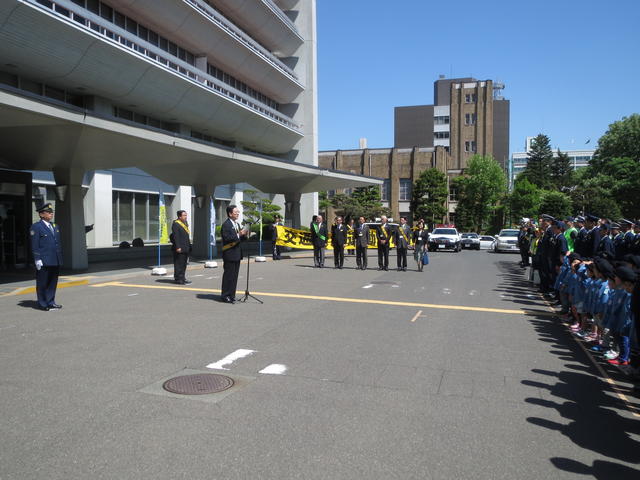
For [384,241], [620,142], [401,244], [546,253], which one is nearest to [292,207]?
[384,241]

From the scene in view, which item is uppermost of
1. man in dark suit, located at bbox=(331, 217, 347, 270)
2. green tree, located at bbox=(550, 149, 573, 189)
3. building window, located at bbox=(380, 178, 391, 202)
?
green tree, located at bbox=(550, 149, 573, 189)

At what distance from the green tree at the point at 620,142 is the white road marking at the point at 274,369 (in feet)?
253

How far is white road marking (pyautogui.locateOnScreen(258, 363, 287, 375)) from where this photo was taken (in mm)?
6044

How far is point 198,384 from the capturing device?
554 centimetres

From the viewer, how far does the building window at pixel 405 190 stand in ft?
272

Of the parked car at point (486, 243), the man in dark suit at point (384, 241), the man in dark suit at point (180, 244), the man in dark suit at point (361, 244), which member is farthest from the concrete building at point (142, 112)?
the parked car at point (486, 243)

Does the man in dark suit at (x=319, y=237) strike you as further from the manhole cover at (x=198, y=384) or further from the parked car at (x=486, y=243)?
the parked car at (x=486, y=243)

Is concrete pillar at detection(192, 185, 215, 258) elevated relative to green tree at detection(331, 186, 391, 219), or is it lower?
lower

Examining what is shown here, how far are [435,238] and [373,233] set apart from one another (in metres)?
7.10

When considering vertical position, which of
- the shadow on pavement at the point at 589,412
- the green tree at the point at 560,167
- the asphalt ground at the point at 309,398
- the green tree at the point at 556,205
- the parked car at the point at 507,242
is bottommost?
the shadow on pavement at the point at 589,412

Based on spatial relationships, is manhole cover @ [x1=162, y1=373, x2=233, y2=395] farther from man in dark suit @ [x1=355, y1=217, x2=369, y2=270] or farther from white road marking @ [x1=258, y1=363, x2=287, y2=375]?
man in dark suit @ [x1=355, y1=217, x2=369, y2=270]

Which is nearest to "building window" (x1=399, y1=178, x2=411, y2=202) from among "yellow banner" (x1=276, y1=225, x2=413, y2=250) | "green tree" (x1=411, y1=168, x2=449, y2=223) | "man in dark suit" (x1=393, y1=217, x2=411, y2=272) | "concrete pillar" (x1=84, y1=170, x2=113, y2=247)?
"green tree" (x1=411, y1=168, x2=449, y2=223)

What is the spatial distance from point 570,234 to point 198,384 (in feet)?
33.2

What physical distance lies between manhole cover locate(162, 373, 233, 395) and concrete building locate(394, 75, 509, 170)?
287ft
